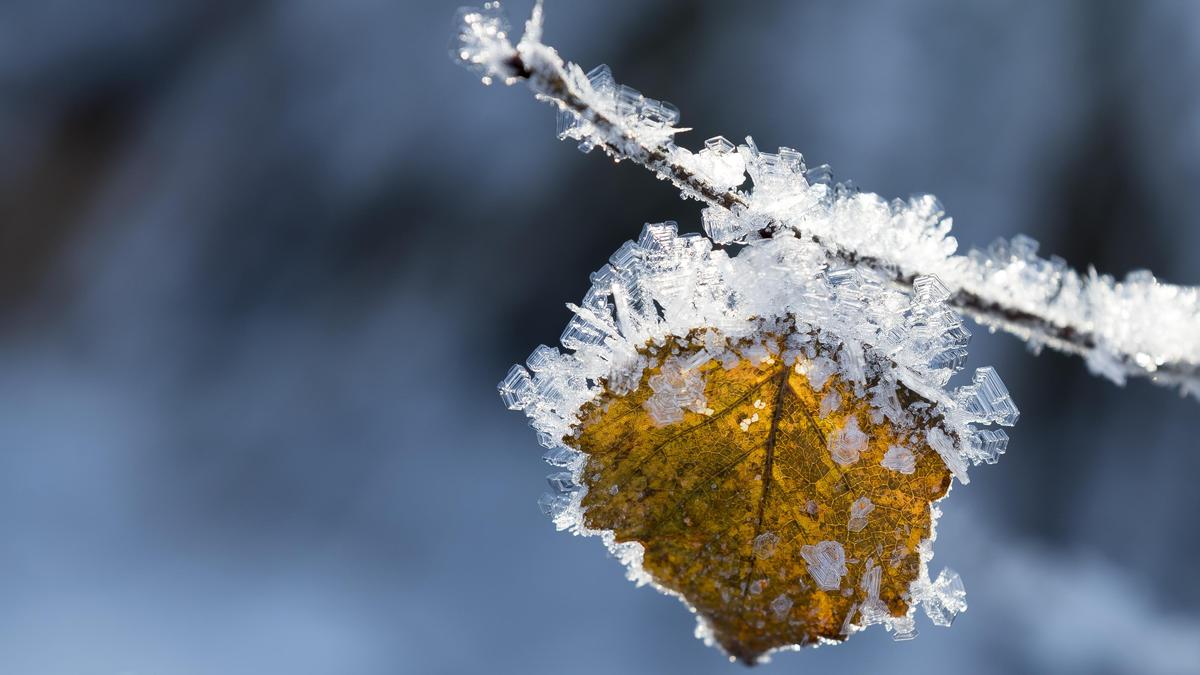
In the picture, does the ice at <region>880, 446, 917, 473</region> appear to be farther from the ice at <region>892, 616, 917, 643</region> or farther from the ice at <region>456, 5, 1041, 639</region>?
the ice at <region>892, 616, 917, 643</region>

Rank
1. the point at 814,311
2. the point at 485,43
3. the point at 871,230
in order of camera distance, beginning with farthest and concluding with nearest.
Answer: the point at 814,311 → the point at 871,230 → the point at 485,43

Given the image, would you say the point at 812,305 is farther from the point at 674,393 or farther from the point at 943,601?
the point at 943,601

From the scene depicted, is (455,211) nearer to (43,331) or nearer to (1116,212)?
(43,331)

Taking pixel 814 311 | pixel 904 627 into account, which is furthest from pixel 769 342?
pixel 904 627

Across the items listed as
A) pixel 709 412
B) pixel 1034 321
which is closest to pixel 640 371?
pixel 709 412

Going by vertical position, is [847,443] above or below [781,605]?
above

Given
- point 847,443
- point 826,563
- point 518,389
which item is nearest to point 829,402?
point 847,443

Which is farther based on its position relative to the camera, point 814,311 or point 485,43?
point 814,311

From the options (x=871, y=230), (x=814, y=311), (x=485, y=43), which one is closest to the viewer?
(x=485, y=43)
